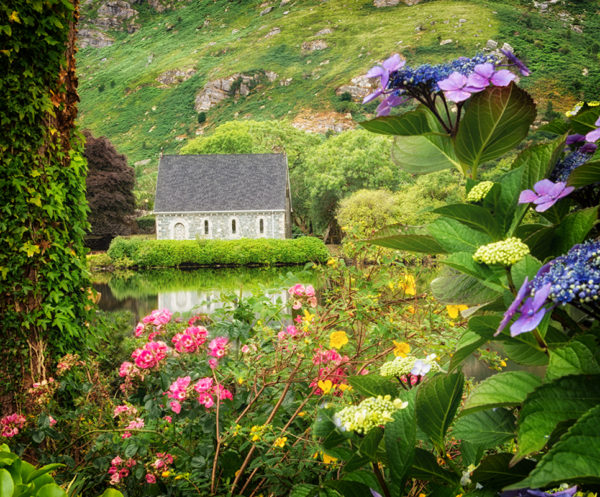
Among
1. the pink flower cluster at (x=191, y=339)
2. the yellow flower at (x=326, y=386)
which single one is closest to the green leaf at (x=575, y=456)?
the yellow flower at (x=326, y=386)

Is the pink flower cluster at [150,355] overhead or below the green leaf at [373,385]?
below

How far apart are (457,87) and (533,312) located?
45 cm

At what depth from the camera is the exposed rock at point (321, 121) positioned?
229ft

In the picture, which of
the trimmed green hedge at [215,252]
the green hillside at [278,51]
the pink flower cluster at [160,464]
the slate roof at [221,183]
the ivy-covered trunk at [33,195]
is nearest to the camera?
the pink flower cluster at [160,464]

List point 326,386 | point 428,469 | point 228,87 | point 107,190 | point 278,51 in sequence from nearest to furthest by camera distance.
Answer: point 428,469 < point 326,386 < point 107,190 < point 228,87 < point 278,51

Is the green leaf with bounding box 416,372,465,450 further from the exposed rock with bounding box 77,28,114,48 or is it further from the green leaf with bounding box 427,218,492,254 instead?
the exposed rock with bounding box 77,28,114,48

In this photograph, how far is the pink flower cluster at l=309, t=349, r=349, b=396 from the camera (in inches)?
89.7

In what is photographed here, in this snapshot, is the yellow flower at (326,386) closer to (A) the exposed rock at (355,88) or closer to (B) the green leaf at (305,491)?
(B) the green leaf at (305,491)

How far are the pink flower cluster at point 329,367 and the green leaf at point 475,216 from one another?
63.4 inches

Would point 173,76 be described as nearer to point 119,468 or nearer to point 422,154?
point 119,468

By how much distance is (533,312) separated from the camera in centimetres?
53

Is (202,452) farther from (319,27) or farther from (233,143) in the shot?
(319,27)

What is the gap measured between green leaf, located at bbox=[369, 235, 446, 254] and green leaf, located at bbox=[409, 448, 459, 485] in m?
0.36

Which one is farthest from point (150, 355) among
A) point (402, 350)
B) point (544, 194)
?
point (544, 194)
